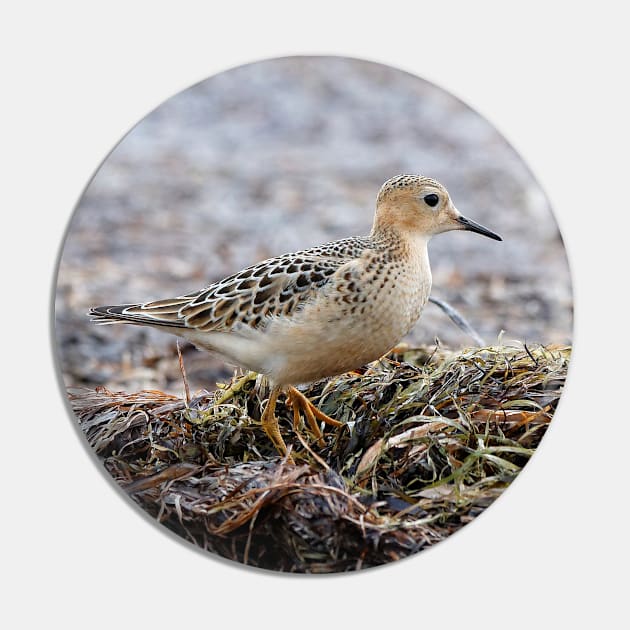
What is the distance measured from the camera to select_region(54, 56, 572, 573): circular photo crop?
11.9 feet

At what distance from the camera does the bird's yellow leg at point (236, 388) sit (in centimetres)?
407

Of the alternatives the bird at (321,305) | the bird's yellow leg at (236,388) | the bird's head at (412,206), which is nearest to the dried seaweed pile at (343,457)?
the bird's yellow leg at (236,388)

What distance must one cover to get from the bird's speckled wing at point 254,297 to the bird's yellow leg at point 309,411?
431 millimetres

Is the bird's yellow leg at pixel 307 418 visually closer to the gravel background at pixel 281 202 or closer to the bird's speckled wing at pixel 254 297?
the bird's speckled wing at pixel 254 297

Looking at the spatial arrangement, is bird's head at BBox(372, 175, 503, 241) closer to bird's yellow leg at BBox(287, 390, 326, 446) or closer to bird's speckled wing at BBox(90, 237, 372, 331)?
bird's speckled wing at BBox(90, 237, 372, 331)

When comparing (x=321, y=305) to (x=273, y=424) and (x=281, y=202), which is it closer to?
(x=273, y=424)

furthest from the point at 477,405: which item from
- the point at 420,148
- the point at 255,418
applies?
the point at 420,148

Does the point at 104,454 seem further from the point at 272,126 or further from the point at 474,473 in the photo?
the point at 272,126

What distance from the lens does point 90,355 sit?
420 cm

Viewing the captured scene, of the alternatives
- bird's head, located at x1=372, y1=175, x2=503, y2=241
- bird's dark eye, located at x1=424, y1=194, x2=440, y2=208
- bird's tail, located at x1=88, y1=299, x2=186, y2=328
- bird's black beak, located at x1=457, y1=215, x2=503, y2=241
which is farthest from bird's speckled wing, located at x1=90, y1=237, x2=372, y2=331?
bird's black beak, located at x1=457, y1=215, x2=503, y2=241

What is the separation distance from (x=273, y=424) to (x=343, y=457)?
329 mm

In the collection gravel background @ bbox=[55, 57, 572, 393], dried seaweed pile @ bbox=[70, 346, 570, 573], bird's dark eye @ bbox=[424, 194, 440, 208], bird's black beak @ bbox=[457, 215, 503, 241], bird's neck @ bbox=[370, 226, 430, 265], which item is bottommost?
dried seaweed pile @ bbox=[70, 346, 570, 573]

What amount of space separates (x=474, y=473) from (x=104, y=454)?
59.9 inches

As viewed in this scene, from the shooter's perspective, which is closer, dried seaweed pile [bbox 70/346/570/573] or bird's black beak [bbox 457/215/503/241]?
dried seaweed pile [bbox 70/346/570/573]
